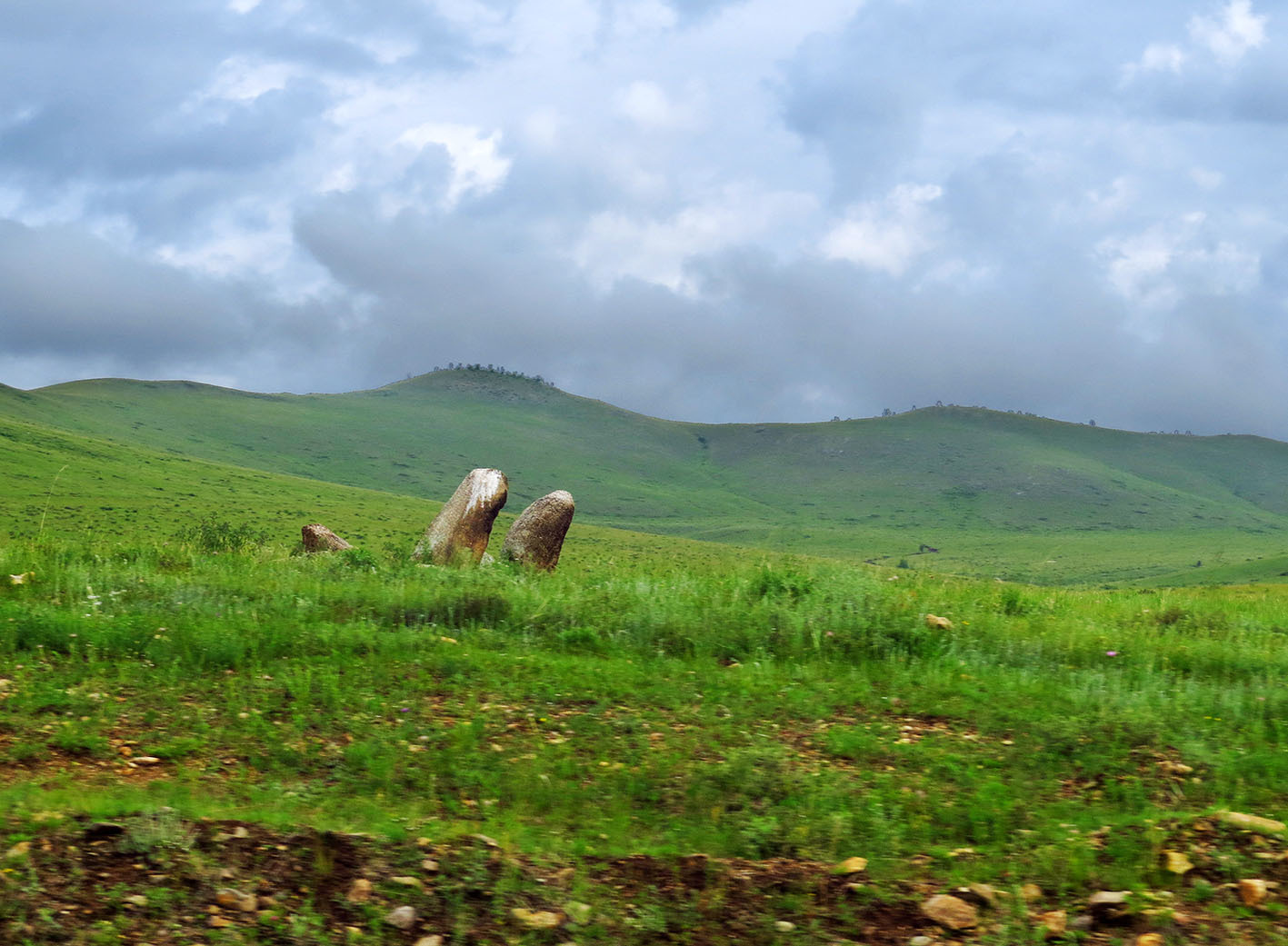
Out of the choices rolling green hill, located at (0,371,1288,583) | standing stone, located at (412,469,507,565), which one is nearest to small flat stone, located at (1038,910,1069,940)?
standing stone, located at (412,469,507,565)

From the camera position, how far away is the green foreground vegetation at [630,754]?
470 centimetres

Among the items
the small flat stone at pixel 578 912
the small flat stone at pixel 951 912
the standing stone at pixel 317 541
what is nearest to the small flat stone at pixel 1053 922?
the small flat stone at pixel 951 912

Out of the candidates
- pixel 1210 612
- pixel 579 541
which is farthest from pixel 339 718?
pixel 579 541

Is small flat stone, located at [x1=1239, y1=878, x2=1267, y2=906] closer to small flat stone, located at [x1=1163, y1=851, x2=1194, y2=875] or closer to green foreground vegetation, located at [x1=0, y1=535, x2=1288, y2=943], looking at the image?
green foreground vegetation, located at [x1=0, y1=535, x2=1288, y2=943]

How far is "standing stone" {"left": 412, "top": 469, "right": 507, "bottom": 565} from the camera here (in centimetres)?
1931

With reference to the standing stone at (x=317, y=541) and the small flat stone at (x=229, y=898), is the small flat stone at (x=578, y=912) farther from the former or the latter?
the standing stone at (x=317, y=541)

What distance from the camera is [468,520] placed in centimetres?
1967

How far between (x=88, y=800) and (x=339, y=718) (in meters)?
1.84

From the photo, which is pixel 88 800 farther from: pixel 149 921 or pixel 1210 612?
pixel 1210 612

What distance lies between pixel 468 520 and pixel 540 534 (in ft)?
5.64

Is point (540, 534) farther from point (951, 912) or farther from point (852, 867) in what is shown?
point (951, 912)

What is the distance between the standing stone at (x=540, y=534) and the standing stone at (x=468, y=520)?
901mm

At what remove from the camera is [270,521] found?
230 feet

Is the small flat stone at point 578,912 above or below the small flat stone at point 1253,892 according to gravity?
below
